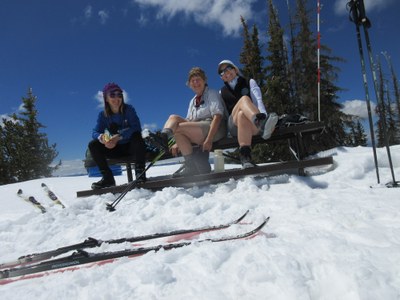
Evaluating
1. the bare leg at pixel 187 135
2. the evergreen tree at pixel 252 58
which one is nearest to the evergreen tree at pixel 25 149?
the evergreen tree at pixel 252 58

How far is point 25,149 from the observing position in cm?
2352

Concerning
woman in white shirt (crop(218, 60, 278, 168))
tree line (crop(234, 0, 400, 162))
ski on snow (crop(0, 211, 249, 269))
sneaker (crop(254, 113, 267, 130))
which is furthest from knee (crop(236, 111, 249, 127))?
tree line (crop(234, 0, 400, 162))

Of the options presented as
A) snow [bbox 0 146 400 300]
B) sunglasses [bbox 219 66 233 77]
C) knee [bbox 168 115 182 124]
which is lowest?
snow [bbox 0 146 400 300]

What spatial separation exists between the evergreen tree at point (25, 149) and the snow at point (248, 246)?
74.8 ft

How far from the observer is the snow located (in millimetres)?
1305

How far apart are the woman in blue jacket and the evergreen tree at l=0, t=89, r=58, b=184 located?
71.9 ft

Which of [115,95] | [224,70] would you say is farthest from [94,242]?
[224,70]

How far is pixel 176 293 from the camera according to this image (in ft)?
4.44

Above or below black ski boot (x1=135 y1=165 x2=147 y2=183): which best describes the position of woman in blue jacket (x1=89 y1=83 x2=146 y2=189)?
above

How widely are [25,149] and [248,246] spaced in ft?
86.3

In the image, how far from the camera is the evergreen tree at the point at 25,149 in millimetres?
22672

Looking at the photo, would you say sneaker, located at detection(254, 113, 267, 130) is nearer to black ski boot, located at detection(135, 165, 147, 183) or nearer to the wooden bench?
the wooden bench

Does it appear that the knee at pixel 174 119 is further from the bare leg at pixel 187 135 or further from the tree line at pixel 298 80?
the tree line at pixel 298 80

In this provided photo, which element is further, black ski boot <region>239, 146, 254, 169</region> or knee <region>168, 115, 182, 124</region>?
knee <region>168, 115, 182, 124</region>
